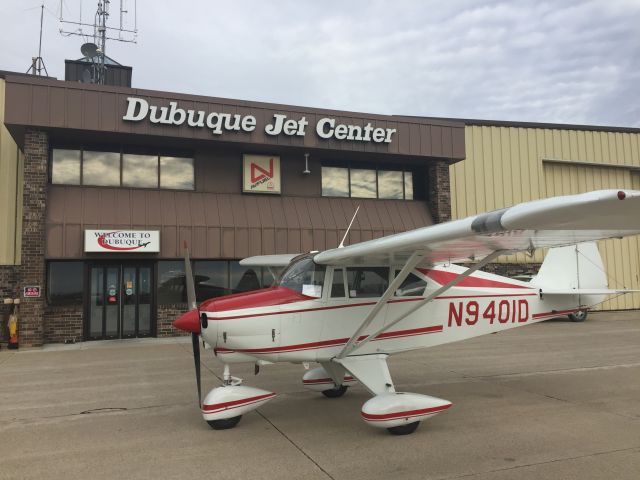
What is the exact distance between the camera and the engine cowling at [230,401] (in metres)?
5.54

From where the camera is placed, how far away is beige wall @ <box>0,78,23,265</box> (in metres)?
13.8

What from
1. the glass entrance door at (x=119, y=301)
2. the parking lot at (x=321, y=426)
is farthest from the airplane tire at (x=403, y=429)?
the glass entrance door at (x=119, y=301)

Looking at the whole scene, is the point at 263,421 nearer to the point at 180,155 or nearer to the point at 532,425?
the point at 532,425

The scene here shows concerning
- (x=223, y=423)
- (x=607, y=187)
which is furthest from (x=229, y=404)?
(x=607, y=187)

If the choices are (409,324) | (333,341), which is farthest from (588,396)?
(333,341)

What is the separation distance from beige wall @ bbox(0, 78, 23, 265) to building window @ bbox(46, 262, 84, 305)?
1.14 meters

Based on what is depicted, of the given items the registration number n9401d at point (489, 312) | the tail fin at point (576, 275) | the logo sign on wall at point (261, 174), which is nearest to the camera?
the registration number n9401d at point (489, 312)

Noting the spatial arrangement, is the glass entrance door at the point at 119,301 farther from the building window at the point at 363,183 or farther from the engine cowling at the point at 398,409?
the engine cowling at the point at 398,409

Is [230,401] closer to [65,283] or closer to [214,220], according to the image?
[214,220]

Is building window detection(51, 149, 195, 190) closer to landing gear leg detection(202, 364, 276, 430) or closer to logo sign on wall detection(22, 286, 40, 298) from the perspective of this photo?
logo sign on wall detection(22, 286, 40, 298)

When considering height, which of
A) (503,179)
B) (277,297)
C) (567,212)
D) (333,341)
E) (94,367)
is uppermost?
(503,179)

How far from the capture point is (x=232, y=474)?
435 cm

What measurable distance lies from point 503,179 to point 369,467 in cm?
1765

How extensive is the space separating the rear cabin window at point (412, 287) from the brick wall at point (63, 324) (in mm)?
10751
